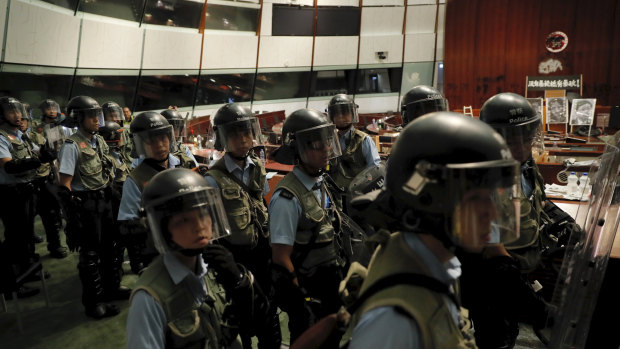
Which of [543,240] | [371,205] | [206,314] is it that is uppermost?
[371,205]

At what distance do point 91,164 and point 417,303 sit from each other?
12.2 ft

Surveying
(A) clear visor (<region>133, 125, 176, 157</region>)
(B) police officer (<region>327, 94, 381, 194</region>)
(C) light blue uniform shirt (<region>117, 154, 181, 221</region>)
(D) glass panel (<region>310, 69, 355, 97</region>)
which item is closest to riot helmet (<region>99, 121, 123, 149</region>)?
(A) clear visor (<region>133, 125, 176, 157</region>)

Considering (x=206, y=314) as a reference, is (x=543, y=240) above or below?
above

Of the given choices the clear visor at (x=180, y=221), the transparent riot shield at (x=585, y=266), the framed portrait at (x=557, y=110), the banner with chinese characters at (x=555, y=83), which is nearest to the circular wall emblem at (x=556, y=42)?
the banner with chinese characters at (x=555, y=83)

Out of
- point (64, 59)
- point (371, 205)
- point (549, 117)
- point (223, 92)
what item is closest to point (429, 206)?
point (371, 205)

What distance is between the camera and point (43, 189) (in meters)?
5.09

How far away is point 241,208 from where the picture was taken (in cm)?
252

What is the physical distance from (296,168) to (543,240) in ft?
5.09

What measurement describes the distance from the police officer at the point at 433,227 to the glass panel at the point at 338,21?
14.2 meters

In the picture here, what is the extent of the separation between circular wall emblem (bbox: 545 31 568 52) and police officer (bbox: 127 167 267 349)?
13.3 meters

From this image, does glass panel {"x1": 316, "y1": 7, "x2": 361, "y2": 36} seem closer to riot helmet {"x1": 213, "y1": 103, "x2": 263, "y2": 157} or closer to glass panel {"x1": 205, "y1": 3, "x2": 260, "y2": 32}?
glass panel {"x1": 205, "y1": 3, "x2": 260, "y2": 32}

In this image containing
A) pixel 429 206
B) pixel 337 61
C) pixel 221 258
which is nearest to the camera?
pixel 429 206

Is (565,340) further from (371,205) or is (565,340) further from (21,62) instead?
(21,62)

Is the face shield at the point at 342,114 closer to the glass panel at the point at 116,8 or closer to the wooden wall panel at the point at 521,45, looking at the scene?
the glass panel at the point at 116,8
